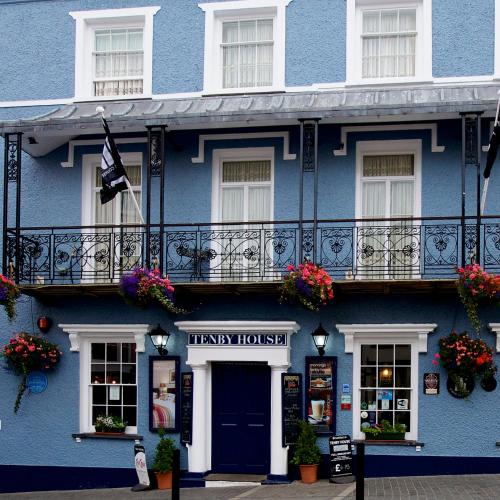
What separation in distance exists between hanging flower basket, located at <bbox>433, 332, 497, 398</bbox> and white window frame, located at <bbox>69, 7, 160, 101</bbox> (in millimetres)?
7028

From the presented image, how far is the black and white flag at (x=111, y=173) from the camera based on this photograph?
16.9m

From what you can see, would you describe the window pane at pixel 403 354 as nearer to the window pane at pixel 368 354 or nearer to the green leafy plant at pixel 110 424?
the window pane at pixel 368 354

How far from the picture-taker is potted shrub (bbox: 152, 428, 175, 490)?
1714 centimetres

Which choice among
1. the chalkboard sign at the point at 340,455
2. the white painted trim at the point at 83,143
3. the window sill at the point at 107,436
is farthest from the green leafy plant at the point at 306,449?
the white painted trim at the point at 83,143

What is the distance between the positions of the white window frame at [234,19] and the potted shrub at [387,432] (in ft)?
20.1

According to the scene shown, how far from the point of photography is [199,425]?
57.4 ft

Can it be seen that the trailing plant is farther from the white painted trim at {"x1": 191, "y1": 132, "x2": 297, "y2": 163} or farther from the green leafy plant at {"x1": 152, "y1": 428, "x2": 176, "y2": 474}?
the green leafy plant at {"x1": 152, "y1": 428, "x2": 176, "y2": 474}

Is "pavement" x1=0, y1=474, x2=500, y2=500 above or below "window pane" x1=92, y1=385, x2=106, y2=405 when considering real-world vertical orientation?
below

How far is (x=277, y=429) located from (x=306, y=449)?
647mm

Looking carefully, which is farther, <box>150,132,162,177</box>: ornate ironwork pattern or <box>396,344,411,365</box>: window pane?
<box>150,132,162,177</box>: ornate ironwork pattern

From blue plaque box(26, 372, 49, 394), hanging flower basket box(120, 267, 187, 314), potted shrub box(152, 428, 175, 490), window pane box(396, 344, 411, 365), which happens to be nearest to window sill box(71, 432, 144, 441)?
potted shrub box(152, 428, 175, 490)

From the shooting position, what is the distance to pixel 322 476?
17.1 m

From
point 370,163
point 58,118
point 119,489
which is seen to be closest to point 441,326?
point 370,163

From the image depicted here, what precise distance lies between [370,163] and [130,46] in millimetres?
5088
